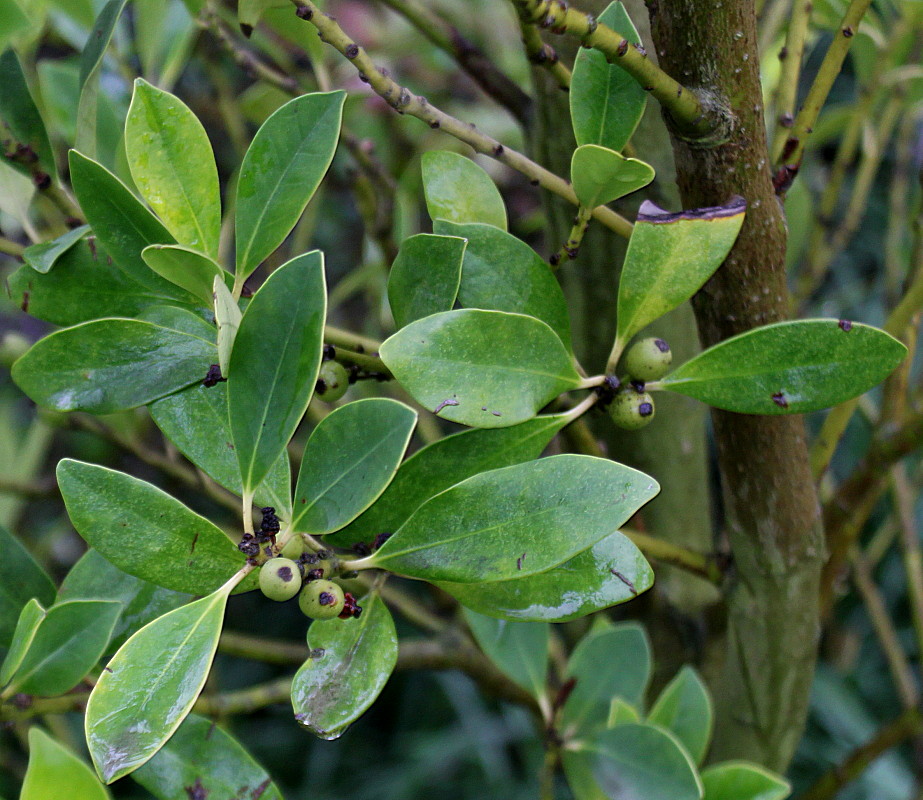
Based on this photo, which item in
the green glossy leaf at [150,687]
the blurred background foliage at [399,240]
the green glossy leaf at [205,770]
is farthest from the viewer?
the blurred background foliage at [399,240]

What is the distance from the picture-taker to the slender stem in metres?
0.33

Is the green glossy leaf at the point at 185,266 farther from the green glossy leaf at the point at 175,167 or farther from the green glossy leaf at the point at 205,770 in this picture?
the green glossy leaf at the point at 205,770

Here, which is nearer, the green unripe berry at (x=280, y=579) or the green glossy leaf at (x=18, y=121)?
the green unripe berry at (x=280, y=579)

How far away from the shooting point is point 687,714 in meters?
0.54

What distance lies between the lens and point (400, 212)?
2.42 ft

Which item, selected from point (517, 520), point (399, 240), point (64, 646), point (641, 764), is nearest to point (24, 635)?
point (64, 646)

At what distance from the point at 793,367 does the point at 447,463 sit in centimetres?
15

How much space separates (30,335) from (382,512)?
70 cm

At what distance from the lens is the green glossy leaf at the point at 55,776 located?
0.33 meters

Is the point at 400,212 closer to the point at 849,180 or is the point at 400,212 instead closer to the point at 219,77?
the point at 219,77

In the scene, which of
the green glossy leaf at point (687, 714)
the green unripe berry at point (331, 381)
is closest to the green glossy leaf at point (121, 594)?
the green unripe berry at point (331, 381)

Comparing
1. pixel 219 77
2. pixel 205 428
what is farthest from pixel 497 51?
pixel 205 428

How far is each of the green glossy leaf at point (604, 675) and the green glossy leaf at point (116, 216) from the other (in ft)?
1.27

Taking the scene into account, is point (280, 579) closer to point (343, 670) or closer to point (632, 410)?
point (343, 670)
